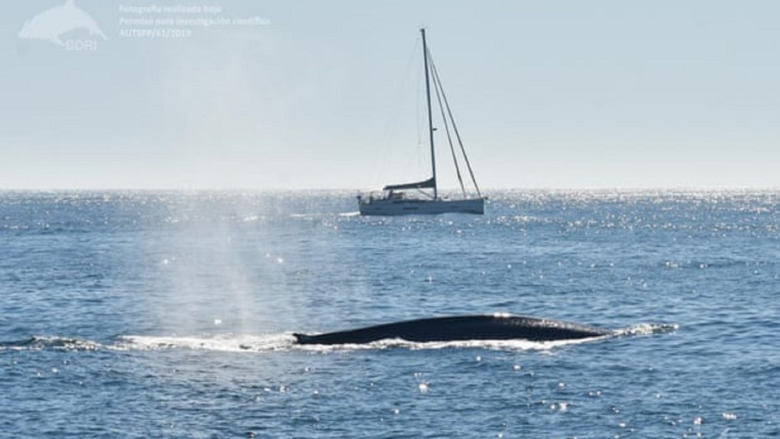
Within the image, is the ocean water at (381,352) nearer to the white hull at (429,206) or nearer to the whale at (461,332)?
the whale at (461,332)

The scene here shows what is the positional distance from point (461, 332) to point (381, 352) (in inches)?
169

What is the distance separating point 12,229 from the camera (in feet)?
595

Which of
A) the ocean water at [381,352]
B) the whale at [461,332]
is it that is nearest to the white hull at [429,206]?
the ocean water at [381,352]

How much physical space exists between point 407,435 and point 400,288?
4699cm

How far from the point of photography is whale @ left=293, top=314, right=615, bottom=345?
48.0 m

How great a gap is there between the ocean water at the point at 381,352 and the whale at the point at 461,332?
1.07 m

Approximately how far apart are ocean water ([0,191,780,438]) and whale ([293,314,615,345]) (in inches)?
42.3

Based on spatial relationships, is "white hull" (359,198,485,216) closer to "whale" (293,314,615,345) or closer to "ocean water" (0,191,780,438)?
"ocean water" (0,191,780,438)

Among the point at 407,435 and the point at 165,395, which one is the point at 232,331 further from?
the point at 407,435

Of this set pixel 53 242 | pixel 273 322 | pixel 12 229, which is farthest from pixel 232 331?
pixel 12 229

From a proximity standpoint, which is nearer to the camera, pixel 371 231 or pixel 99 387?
pixel 99 387

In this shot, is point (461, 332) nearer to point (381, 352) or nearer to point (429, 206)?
point (381, 352)

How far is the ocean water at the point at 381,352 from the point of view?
3425cm

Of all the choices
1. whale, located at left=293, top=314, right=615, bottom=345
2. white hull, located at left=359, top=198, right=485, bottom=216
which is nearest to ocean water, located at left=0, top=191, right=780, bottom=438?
whale, located at left=293, top=314, right=615, bottom=345
